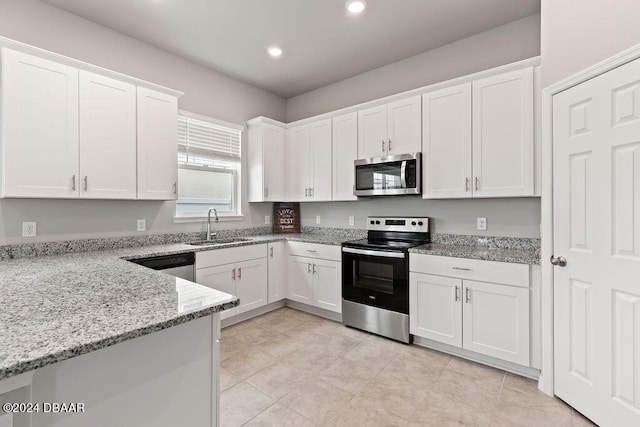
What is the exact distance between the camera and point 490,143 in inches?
102

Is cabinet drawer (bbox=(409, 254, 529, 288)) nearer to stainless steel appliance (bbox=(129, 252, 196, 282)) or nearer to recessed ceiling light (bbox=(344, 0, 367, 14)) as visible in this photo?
stainless steel appliance (bbox=(129, 252, 196, 282))

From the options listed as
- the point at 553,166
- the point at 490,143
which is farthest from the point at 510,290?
the point at 490,143

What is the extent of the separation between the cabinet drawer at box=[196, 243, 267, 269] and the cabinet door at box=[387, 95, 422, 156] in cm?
180

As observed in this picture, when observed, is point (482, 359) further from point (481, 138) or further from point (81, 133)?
point (81, 133)

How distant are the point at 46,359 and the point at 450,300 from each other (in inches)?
101

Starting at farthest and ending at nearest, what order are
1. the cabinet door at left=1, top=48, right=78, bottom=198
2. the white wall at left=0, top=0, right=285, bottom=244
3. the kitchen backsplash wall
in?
the kitchen backsplash wall, the white wall at left=0, top=0, right=285, bottom=244, the cabinet door at left=1, top=48, right=78, bottom=198

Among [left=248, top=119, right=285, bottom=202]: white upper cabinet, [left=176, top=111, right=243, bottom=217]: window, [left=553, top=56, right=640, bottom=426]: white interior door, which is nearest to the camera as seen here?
[left=553, top=56, right=640, bottom=426]: white interior door

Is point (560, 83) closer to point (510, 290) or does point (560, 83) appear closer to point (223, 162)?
point (510, 290)

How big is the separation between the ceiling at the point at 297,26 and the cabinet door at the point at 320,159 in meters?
0.73

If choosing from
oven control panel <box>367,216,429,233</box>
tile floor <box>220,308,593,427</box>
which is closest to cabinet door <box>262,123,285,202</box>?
oven control panel <box>367,216,429,233</box>

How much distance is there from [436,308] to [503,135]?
5.14 ft

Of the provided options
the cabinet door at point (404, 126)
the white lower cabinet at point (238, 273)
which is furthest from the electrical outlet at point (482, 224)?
the white lower cabinet at point (238, 273)

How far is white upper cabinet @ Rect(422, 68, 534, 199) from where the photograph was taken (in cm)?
245

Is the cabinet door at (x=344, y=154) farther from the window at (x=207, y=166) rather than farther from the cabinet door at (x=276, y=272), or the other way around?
the window at (x=207, y=166)
